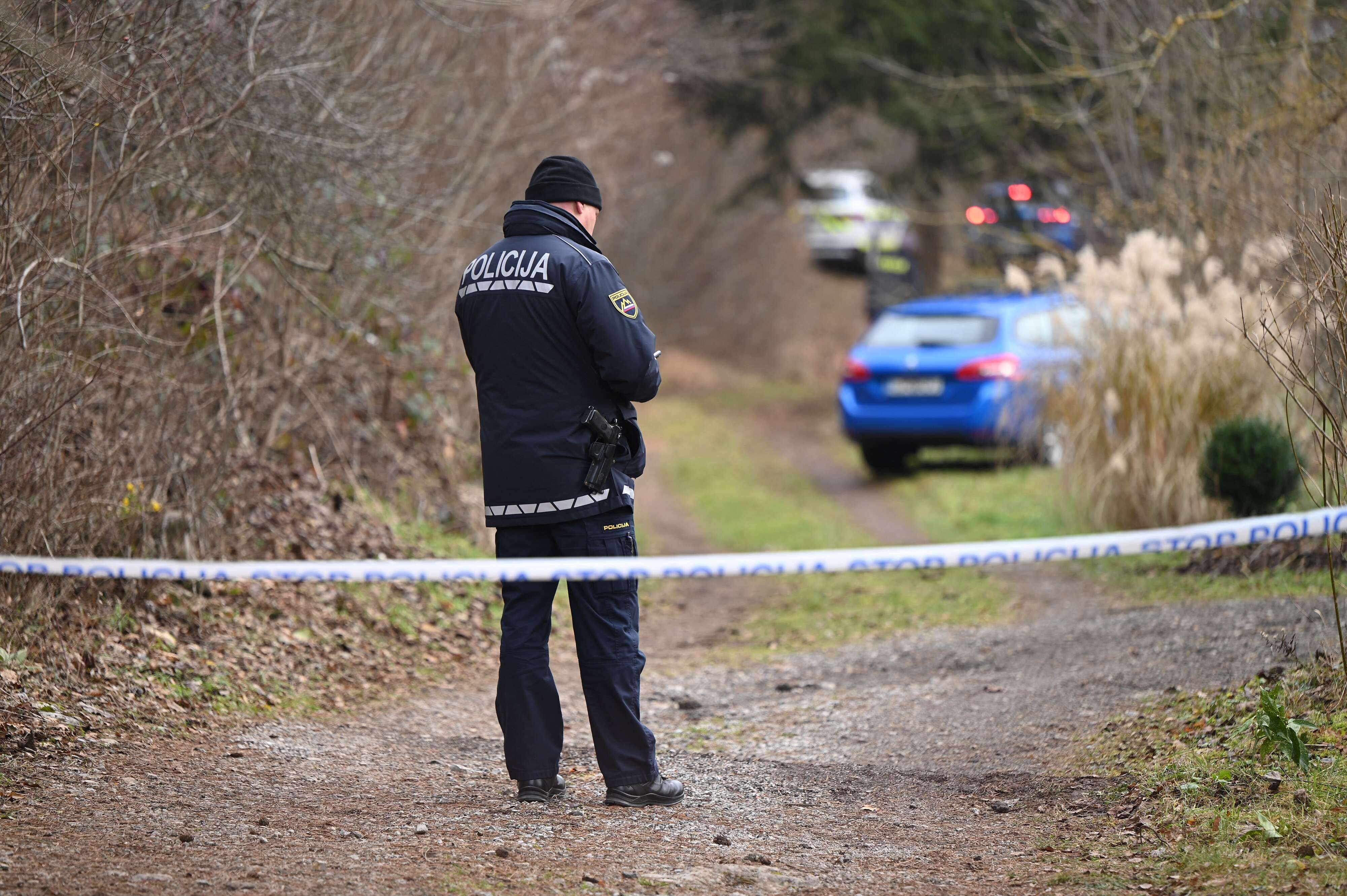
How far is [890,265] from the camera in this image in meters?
24.5

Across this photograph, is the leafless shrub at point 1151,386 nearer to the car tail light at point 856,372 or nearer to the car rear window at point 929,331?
the car rear window at point 929,331

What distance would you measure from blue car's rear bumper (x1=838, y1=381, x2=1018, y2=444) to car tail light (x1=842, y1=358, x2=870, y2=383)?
0.21 ft

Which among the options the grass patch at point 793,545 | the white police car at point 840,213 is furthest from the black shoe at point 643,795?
the white police car at point 840,213

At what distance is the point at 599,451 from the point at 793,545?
6.51 metres

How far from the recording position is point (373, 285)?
29.7 ft

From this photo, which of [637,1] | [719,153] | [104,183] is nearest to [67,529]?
[104,183]

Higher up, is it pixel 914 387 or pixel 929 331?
pixel 929 331

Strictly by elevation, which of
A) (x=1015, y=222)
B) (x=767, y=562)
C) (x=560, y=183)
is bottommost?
(x=767, y=562)

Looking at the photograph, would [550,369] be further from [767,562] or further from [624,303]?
[767,562]

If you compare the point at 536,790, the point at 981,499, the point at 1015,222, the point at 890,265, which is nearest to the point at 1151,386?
the point at 981,499

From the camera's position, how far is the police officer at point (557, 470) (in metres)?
4.29

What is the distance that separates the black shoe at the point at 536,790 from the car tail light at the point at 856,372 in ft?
30.5

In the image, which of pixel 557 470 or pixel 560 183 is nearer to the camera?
pixel 557 470

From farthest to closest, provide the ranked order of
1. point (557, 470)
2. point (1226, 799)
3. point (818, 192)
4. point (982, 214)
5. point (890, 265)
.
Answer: point (890, 265) < point (818, 192) < point (982, 214) < point (557, 470) < point (1226, 799)
